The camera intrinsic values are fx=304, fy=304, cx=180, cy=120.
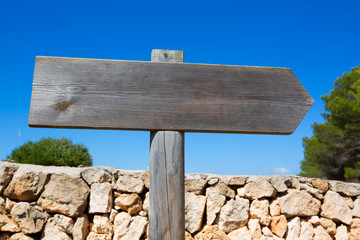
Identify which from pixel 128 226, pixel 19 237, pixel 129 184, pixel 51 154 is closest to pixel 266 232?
pixel 128 226

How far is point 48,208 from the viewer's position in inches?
167

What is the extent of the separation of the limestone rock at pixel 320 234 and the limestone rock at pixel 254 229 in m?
0.92

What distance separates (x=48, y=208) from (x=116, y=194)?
939 mm

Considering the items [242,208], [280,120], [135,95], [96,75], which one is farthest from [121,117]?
[242,208]

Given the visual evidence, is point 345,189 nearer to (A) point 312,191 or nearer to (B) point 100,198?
(A) point 312,191

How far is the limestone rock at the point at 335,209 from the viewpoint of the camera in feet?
15.8

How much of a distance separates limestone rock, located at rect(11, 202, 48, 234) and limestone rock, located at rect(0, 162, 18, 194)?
1.19 feet

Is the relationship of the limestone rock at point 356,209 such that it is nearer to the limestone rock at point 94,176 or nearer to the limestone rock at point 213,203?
the limestone rock at point 213,203

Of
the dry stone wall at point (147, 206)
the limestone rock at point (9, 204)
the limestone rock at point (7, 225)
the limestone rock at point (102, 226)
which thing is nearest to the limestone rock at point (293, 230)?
the dry stone wall at point (147, 206)

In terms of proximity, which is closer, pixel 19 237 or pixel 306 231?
pixel 19 237

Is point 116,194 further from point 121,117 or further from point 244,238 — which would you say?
point 121,117

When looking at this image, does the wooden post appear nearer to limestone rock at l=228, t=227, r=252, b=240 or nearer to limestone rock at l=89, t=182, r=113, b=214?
limestone rock at l=89, t=182, r=113, b=214

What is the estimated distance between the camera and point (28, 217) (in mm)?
4172

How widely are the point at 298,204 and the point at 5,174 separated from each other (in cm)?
437
